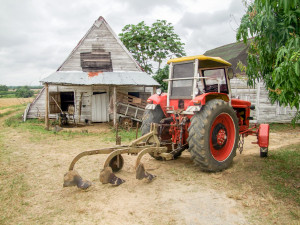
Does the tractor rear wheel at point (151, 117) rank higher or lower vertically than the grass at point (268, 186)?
higher

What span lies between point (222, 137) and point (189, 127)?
3.40 feet

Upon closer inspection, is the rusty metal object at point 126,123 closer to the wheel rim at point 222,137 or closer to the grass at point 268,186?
the grass at point 268,186

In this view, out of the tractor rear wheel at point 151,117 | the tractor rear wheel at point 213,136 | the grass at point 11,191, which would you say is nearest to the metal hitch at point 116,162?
the tractor rear wheel at point 151,117

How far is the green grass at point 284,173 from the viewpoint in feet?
13.9

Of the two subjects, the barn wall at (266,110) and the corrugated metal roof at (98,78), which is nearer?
the corrugated metal roof at (98,78)

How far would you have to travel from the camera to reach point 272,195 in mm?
4074

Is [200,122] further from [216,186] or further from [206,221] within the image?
[206,221]

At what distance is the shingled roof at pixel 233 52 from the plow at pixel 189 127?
9.66 meters

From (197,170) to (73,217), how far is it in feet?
9.31

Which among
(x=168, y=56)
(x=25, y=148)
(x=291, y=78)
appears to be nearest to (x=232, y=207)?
(x=291, y=78)

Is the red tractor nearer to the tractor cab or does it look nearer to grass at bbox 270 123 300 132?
the tractor cab

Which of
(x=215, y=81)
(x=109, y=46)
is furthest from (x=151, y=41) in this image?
(x=215, y=81)

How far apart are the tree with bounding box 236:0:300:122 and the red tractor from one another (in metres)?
1.02

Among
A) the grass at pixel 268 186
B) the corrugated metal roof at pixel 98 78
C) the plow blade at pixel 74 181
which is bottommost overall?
the grass at pixel 268 186
